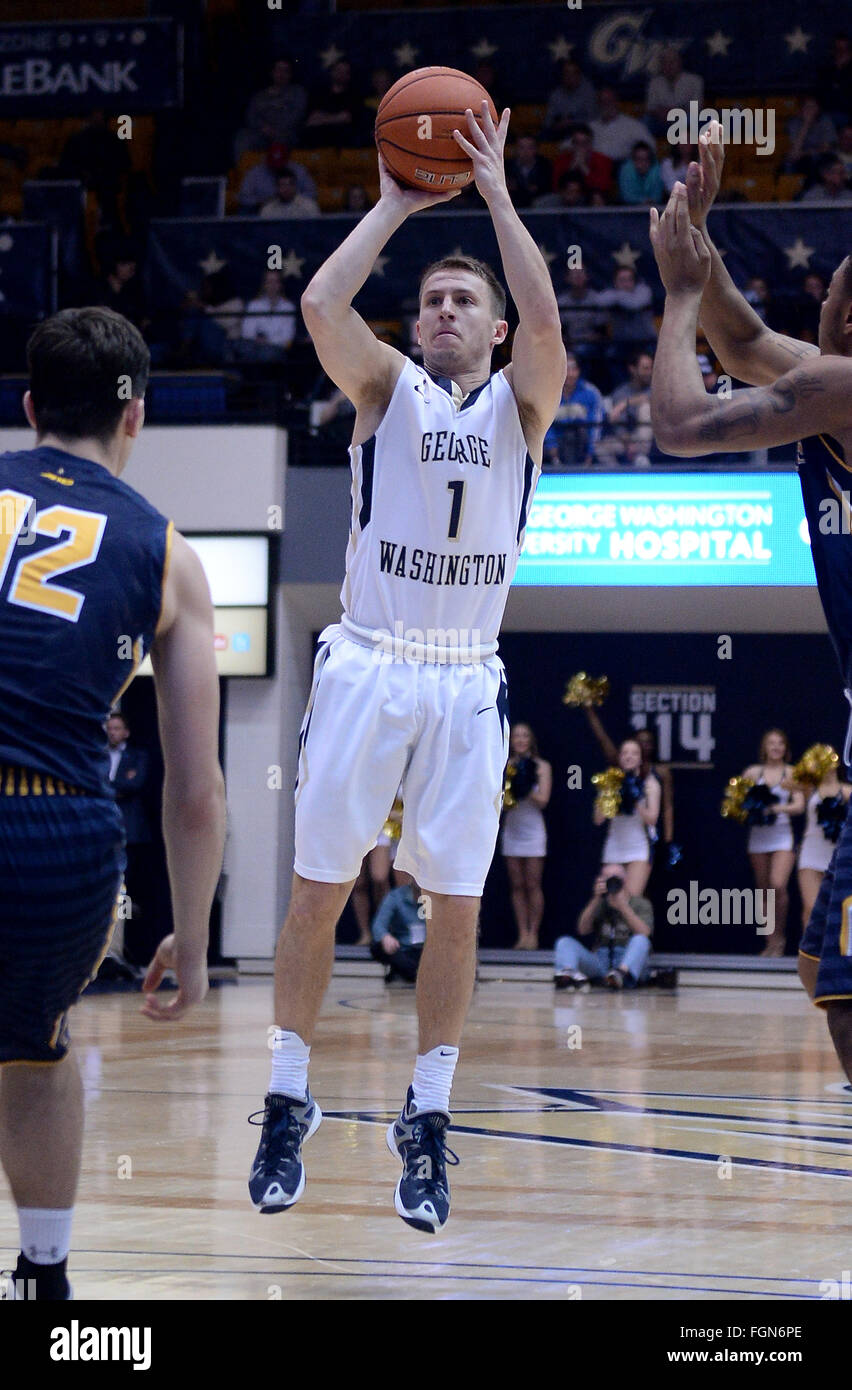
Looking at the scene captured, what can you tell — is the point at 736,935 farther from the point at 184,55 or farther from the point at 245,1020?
the point at 184,55

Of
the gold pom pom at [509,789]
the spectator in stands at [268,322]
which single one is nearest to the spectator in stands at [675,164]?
the spectator in stands at [268,322]

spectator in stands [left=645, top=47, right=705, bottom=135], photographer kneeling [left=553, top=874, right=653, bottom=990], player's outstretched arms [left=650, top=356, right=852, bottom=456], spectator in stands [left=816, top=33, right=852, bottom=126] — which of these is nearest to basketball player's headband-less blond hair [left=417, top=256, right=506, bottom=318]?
player's outstretched arms [left=650, top=356, right=852, bottom=456]

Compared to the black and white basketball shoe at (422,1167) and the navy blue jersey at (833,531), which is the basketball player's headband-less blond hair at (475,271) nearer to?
the navy blue jersey at (833,531)

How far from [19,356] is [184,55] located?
5.49 m

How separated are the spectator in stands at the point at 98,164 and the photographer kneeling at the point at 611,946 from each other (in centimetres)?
938

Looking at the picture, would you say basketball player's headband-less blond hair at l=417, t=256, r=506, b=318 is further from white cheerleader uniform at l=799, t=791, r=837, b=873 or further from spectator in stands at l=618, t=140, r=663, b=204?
spectator in stands at l=618, t=140, r=663, b=204

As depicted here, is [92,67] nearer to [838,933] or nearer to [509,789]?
[509,789]

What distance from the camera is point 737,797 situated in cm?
1433

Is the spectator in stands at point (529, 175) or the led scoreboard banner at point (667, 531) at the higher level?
the spectator in stands at point (529, 175)

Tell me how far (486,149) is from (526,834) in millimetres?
11035

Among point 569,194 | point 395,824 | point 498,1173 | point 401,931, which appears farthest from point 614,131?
point 498,1173

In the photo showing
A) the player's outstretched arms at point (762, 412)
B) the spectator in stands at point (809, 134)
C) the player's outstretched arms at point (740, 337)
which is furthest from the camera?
the spectator in stands at point (809, 134)

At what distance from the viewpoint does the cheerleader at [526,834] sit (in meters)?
14.9
